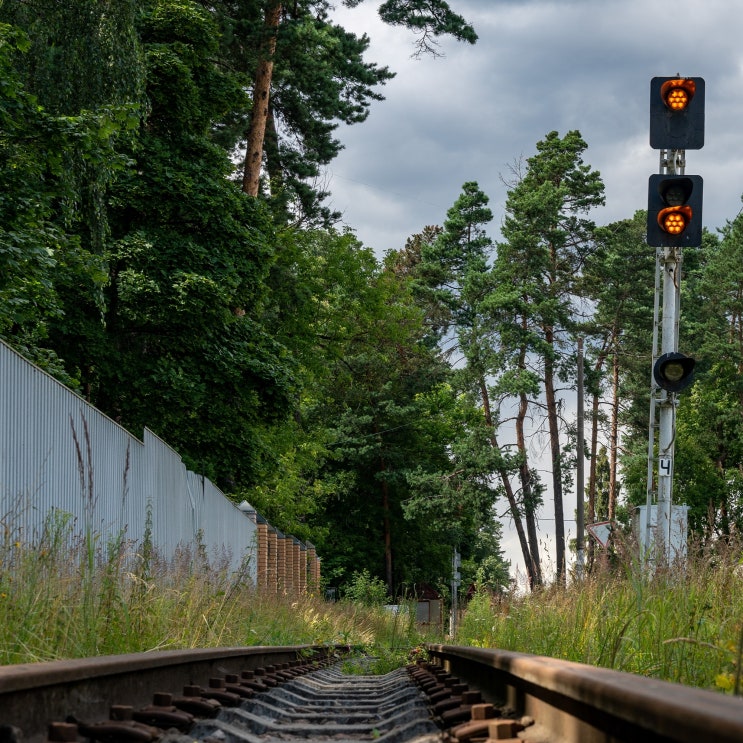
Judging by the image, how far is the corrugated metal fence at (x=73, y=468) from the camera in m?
8.93

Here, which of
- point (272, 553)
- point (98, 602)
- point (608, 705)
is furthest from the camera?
point (272, 553)

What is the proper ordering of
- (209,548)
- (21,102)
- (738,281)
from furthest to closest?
(738,281), (209,548), (21,102)

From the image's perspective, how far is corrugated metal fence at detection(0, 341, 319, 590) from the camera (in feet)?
29.3

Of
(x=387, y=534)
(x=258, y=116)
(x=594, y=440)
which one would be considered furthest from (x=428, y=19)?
(x=387, y=534)

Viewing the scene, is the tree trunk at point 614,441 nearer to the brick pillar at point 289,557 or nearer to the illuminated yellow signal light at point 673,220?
the brick pillar at point 289,557

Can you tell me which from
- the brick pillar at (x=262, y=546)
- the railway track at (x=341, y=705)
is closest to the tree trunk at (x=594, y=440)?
the brick pillar at (x=262, y=546)

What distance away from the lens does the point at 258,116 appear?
105 ft

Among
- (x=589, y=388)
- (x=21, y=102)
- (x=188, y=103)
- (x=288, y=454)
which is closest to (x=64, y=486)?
(x=21, y=102)

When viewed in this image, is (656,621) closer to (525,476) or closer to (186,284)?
(186,284)

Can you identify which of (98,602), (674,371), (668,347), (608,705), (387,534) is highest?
(668,347)

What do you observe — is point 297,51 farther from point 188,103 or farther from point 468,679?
point 468,679

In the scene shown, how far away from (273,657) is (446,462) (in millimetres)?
57912

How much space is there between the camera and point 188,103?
84.8ft

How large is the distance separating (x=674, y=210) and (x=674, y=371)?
5.13 ft
